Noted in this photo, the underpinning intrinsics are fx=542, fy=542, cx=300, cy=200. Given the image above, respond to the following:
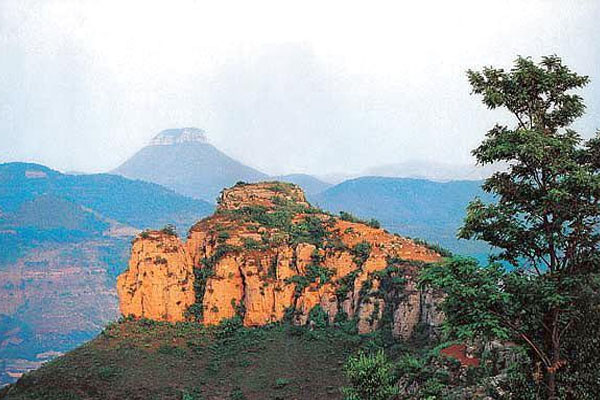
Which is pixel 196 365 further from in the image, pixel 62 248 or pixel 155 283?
pixel 62 248

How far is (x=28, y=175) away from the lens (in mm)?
179875

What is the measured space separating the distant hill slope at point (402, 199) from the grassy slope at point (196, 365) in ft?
333

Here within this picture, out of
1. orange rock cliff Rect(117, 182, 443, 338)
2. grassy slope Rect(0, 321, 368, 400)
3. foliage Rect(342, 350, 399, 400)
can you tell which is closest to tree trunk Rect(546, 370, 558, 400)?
foliage Rect(342, 350, 399, 400)

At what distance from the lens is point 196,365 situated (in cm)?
2727

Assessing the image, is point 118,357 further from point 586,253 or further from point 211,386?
point 586,253

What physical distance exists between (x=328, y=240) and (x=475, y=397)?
Result: 19217mm

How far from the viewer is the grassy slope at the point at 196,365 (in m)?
23.9

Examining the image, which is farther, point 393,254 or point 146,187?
point 146,187

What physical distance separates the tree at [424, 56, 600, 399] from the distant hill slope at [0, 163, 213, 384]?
7177 centimetres

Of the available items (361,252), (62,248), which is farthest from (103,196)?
(361,252)

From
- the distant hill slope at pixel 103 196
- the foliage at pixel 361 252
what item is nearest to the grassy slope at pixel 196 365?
the foliage at pixel 361 252

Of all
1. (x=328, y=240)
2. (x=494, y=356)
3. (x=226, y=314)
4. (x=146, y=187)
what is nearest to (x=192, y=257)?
(x=226, y=314)

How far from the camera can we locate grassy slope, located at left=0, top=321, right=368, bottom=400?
78.4ft

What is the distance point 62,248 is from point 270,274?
106145mm
